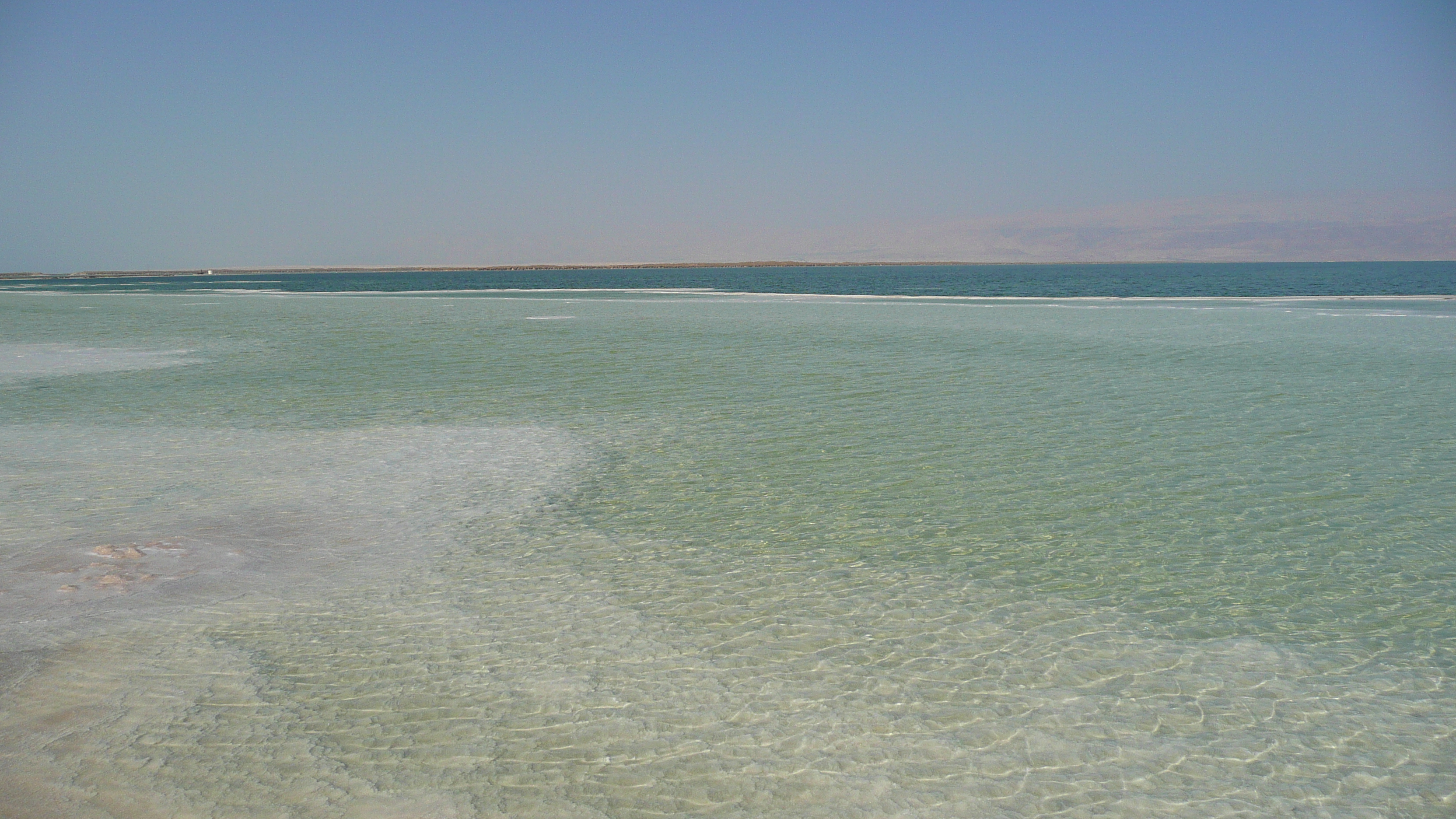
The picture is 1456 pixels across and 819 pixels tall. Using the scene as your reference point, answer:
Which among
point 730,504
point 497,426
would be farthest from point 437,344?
point 730,504

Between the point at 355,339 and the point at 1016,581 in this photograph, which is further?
the point at 355,339

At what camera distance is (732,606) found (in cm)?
569

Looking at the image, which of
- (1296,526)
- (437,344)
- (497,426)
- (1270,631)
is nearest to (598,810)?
(1270,631)

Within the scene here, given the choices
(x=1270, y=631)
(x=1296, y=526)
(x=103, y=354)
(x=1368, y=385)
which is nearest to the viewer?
(x=1270, y=631)

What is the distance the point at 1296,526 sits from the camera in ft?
23.5

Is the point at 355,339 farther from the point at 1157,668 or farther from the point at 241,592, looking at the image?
the point at 1157,668

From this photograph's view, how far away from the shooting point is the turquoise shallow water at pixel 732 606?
3881 millimetres

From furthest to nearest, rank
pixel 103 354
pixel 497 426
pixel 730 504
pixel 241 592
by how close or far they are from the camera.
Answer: pixel 103 354 → pixel 497 426 → pixel 730 504 → pixel 241 592

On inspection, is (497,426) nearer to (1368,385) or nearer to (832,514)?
(832,514)

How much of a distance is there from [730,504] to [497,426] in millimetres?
4443

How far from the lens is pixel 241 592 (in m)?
5.86

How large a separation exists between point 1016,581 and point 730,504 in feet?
8.15

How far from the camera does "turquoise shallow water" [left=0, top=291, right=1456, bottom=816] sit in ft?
12.7

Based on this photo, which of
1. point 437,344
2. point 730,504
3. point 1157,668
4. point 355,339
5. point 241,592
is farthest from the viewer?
point 355,339
